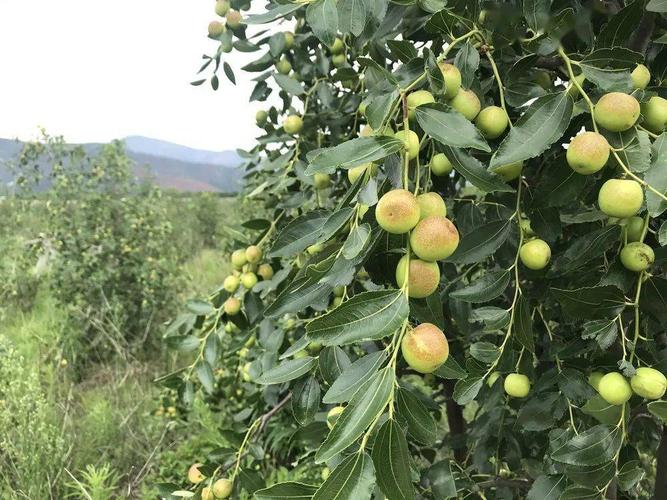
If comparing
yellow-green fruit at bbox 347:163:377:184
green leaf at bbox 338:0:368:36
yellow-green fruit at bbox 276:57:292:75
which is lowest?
yellow-green fruit at bbox 347:163:377:184

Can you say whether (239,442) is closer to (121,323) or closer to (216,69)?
(216,69)

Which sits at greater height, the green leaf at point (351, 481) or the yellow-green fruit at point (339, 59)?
the yellow-green fruit at point (339, 59)

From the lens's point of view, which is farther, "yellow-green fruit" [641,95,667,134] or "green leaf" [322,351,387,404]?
"yellow-green fruit" [641,95,667,134]

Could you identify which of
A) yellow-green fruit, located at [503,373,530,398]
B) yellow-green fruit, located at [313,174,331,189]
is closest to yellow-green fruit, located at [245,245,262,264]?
yellow-green fruit, located at [313,174,331,189]

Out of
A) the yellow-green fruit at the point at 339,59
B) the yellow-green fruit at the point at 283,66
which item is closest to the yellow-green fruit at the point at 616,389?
the yellow-green fruit at the point at 339,59

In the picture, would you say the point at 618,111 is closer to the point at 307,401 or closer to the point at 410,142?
the point at 410,142

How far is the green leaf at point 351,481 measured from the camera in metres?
0.49

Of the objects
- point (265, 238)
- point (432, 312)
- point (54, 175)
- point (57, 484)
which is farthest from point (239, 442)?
point (54, 175)

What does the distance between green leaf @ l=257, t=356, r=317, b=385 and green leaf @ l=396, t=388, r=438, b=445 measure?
0.30 m

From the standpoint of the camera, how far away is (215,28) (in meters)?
1.25

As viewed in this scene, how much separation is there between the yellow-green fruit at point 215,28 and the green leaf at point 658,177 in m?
0.98

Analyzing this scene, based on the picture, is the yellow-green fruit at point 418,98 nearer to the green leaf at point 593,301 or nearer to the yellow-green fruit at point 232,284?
the green leaf at point 593,301

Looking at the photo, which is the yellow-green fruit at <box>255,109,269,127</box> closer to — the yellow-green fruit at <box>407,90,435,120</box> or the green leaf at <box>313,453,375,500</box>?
the yellow-green fruit at <box>407,90,435,120</box>

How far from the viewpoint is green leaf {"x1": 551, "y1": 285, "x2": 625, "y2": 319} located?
2.21ft
